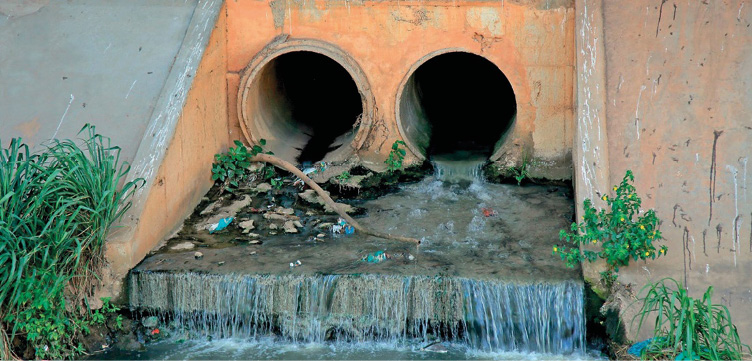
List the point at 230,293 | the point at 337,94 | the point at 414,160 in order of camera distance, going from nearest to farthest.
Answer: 1. the point at 230,293
2. the point at 414,160
3. the point at 337,94

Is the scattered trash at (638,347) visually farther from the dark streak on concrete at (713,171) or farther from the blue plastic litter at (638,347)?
the dark streak on concrete at (713,171)

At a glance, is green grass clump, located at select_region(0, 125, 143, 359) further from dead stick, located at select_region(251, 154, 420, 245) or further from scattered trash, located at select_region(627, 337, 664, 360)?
scattered trash, located at select_region(627, 337, 664, 360)

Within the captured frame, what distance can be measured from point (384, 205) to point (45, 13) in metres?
3.74

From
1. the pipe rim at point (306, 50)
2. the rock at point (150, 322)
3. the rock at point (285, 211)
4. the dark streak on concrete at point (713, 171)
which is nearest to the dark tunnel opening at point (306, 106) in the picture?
the pipe rim at point (306, 50)

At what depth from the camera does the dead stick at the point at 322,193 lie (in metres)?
7.43

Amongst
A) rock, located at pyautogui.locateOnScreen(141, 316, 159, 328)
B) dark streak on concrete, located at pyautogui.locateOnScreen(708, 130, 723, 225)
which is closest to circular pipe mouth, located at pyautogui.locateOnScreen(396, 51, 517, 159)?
dark streak on concrete, located at pyautogui.locateOnScreen(708, 130, 723, 225)

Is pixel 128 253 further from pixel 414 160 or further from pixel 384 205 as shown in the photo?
pixel 414 160

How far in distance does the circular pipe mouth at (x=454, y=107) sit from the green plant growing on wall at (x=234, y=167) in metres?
1.44

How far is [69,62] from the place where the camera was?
8.19 metres

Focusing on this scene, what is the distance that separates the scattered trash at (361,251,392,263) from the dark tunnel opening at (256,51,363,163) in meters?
2.28

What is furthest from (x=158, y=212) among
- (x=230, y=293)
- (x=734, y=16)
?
(x=734, y=16)

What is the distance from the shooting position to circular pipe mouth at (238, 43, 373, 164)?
871 centimetres

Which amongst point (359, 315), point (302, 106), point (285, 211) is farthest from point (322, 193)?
point (302, 106)

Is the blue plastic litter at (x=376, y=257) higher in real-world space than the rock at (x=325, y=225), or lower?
lower
